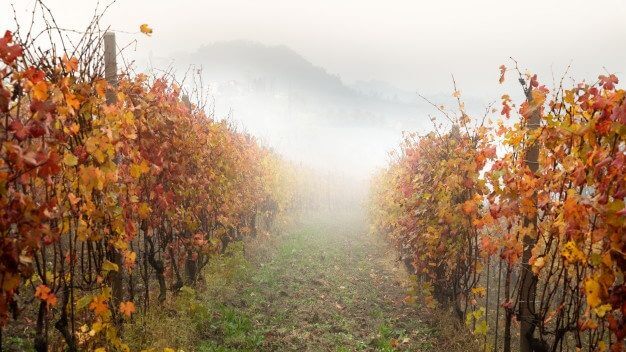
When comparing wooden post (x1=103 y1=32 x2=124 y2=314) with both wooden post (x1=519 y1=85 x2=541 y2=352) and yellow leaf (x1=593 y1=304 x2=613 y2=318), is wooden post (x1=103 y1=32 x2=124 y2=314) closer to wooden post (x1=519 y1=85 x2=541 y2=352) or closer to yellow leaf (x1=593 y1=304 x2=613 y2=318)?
wooden post (x1=519 y1=85 x2=541 y2=352)

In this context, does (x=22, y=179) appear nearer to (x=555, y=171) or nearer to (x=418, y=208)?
(x=555, y=171)

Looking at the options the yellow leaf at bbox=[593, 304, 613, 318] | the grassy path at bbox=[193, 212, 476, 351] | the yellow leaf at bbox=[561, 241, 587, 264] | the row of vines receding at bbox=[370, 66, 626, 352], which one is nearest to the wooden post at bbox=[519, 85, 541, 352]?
the row of vines receding at bbox=[370, 66, 626, 352]

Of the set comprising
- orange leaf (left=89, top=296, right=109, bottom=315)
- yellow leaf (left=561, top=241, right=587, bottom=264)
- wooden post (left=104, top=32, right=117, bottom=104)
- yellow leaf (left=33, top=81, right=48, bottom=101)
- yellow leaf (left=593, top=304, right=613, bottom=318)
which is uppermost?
wooden post (left=104, top=32, right=117, bottom=104)

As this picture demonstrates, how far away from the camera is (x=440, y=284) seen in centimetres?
883

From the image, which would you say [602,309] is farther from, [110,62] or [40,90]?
[110,62]

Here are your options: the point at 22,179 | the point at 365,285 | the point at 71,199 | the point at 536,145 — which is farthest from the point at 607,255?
the point at 365,285

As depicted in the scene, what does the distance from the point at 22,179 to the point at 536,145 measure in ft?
16.1

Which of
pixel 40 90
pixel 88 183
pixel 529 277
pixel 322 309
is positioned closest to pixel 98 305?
pixel 88 183

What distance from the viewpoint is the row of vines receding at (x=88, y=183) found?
2.86m

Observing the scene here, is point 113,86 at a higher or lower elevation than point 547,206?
higher

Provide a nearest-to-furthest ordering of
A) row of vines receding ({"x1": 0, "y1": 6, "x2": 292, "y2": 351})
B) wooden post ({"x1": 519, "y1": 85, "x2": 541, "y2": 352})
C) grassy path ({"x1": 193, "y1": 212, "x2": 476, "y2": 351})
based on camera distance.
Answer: row of vines receding ({"x1": 0, "y1": 6, "x2": 292, "y2": 351}) < wooden post ({"x1": 519, "y1": 85, "x2": 541, "y2": 352}) < grassy path ({"x1": 193, "y1": 212, "x2": 476, "y2": 351})

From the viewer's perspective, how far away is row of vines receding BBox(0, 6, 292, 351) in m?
2.86

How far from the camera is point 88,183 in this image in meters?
3.80

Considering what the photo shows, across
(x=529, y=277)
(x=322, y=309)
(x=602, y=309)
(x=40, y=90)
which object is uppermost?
(x=40, y=90)
